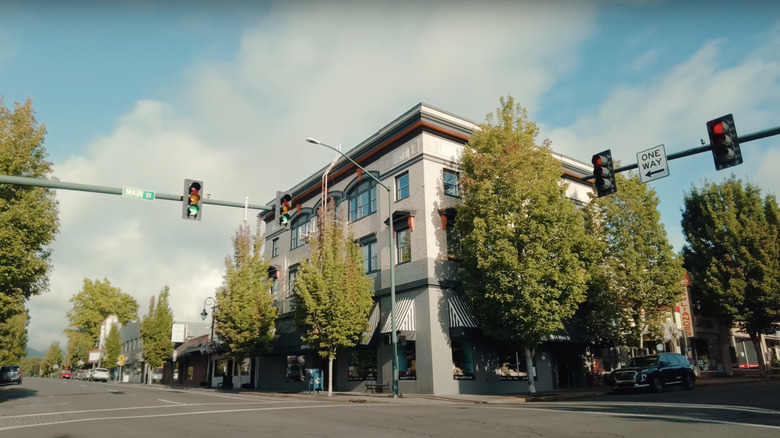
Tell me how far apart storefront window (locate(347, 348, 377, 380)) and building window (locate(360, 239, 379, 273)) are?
476 cm

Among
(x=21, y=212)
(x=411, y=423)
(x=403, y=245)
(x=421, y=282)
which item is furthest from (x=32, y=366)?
(x=411, y=423)

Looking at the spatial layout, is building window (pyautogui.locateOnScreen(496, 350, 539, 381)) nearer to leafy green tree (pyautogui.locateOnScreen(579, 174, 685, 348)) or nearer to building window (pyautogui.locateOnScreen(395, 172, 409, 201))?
leafy green tree (pyautogui.locateOnScreen(579, 174, 685, 348))

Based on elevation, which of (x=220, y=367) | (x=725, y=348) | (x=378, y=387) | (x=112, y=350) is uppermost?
(x=112, y=350)

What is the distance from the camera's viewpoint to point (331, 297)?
2572 cm

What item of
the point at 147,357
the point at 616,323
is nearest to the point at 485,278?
the point at 616,323

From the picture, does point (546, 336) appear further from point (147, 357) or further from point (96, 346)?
point (96, 346)

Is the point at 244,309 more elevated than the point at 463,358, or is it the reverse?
the point at 244,309

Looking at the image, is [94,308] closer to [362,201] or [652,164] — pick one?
[362,201]

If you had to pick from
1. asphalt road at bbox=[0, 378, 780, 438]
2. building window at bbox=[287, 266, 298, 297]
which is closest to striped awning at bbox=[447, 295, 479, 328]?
asphalt road at bbox=[0, 378, 780, 438]

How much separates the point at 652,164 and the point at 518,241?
10.7 meters

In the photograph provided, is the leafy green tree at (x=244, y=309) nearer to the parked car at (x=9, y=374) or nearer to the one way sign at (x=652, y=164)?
the one way sign at (x=652, y=164)

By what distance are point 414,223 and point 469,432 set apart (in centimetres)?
1715

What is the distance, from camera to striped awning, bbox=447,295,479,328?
2491 centimetres

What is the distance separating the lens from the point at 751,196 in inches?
1439
